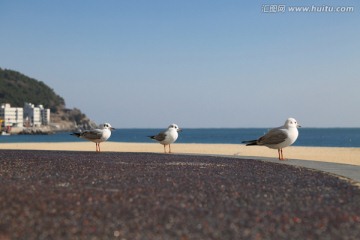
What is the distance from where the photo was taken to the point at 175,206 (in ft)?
33.0

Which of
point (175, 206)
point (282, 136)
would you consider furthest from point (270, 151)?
point (175, 206)

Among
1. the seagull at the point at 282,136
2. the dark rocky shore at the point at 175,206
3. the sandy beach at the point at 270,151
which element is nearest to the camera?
the dark rocky shore at the point at 175,206

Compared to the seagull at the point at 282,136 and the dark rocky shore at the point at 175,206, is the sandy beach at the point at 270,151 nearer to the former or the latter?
the seagull at the point at 282,136

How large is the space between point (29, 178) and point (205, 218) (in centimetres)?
757

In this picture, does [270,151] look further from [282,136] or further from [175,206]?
[175,206]

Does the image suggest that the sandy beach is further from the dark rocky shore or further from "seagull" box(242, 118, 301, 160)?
the dark rocky shore

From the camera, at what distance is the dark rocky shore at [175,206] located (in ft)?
26.8

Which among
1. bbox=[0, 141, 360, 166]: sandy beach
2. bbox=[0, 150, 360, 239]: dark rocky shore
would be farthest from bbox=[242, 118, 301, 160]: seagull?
bbox=[0, 150, 360, 239]: dark rocky shore

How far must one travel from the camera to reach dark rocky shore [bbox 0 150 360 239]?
8180 mm

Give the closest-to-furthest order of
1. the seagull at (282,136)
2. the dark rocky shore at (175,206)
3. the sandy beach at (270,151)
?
1. the dark rocky shore at (175,206)
2. the seagull at (282,136)
3. the sandy beach at (270,151)

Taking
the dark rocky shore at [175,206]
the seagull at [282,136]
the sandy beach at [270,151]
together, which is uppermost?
the seagull at [282,136]

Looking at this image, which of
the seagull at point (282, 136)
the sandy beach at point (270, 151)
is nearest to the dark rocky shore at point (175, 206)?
the seagull at point (282, 136)

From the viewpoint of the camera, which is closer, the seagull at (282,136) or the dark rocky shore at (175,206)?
the dark rocky shore at (175,206)

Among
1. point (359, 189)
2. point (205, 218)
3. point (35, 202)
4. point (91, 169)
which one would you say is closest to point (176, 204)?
point (205, 218)
